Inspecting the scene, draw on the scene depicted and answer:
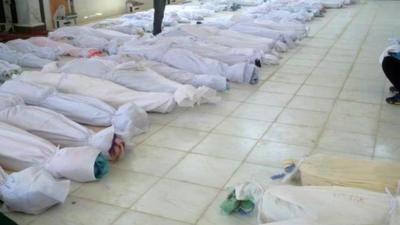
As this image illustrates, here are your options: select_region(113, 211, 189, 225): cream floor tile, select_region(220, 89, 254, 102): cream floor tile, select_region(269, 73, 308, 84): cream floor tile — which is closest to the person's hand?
select_region(113, 211, 189, 225): cream floor tile

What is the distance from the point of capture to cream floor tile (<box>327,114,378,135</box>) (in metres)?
3.12

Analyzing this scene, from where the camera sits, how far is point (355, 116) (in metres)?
3.39

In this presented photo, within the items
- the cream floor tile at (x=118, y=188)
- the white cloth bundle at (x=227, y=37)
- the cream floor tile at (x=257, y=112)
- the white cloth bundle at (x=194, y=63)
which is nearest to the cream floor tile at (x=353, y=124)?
the cream floor tile at (x=257, y=112)

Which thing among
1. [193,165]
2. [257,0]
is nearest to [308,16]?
[257,0]

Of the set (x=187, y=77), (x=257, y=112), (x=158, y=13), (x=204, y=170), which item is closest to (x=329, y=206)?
(x=204, y=170)

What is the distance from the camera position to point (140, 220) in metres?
2.09

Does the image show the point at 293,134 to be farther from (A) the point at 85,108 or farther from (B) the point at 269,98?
(A) the point at 85,108

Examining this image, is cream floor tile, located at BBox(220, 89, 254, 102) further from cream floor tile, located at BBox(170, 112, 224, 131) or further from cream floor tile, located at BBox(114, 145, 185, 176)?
cream floor tile, located at BBox(114, 145, 185, 176)

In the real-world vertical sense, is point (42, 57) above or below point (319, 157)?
below

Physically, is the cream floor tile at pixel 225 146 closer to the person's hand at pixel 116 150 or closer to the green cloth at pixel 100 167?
the person's hand at pixel 116 150

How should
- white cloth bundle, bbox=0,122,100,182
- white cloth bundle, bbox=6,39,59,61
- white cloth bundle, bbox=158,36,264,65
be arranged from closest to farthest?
white cloth bundle, bbox=0,122,100,182 < white cloth bundle, bbox=158,36,264,65 < white cloth bundle, bbox=6,39,59,61

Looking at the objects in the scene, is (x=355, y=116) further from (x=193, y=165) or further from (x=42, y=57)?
(x=42, y=57)

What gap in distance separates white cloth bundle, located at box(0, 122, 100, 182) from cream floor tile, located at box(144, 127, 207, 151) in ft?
1.82

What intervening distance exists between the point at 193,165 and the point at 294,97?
155cm
